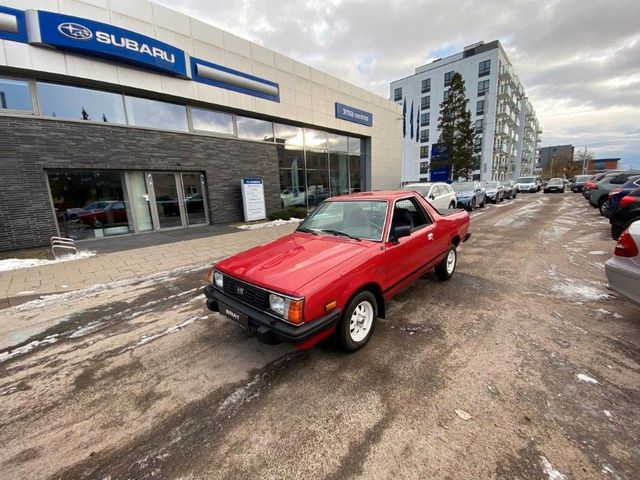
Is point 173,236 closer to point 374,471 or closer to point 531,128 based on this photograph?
point 374,471

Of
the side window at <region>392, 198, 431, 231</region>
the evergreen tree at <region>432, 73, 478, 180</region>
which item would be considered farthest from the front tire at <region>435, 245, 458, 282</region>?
the evergreen tree at <region>432, 73, 478, 180</region>

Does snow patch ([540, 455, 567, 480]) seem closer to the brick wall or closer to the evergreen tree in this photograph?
the brick wall

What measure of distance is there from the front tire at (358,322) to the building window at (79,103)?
11.0 m

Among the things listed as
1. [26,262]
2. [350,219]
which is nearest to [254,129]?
[26,262]

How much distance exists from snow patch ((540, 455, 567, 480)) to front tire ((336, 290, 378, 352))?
1610mm

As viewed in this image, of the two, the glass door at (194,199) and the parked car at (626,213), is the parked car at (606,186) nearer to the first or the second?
the parked car at (626,213)

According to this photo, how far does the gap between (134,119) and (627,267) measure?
13.1m

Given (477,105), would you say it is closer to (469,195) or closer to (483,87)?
(483,87)

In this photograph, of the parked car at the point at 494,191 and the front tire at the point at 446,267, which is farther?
the parked car at the point at 494,191

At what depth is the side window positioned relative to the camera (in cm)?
380

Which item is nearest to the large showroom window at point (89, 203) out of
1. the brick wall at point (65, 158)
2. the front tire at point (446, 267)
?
the brick wall at point (65, 158)

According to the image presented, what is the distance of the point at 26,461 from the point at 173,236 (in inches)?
349

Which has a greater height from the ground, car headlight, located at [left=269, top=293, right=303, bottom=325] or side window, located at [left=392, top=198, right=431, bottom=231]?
side window, located at [left=392, top=198, right=431, bottom=231]

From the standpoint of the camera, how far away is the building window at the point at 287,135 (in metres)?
14.9
